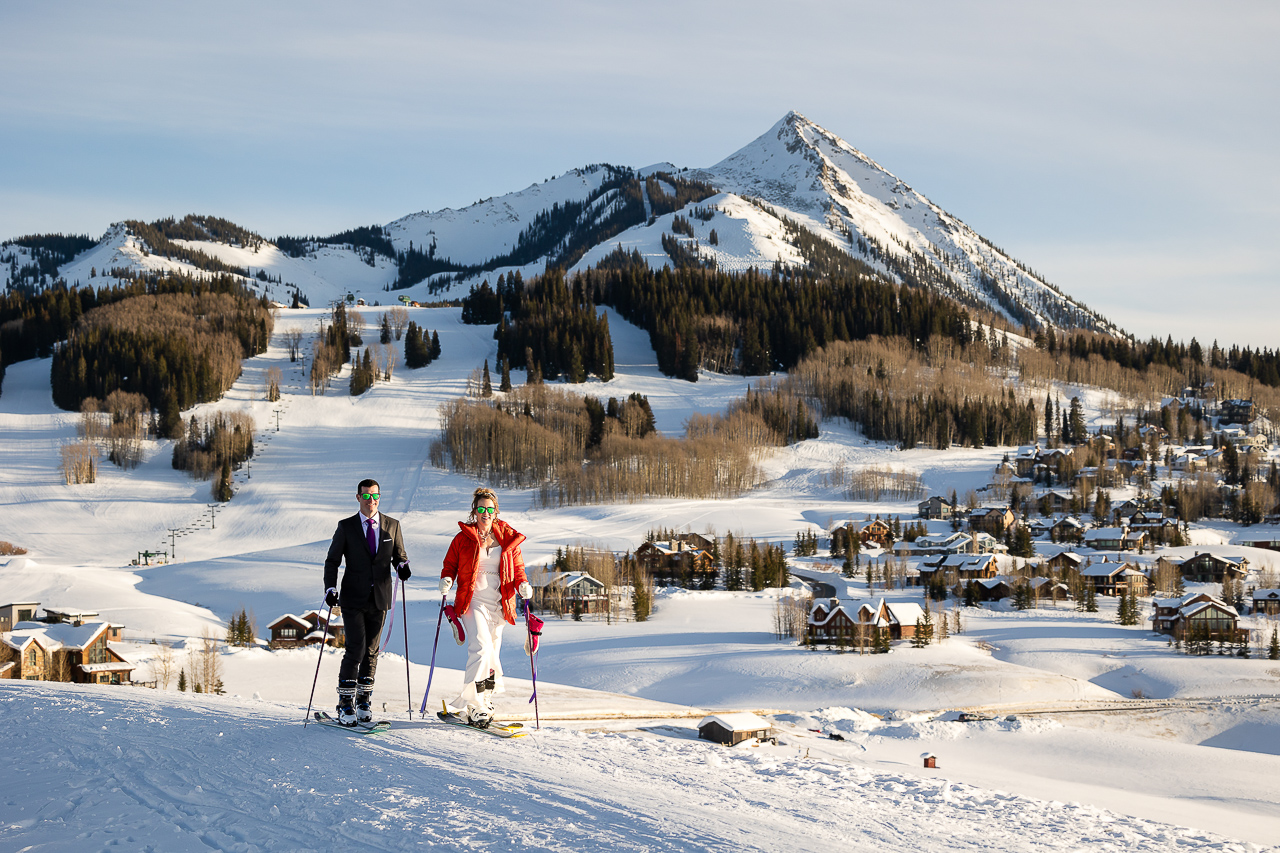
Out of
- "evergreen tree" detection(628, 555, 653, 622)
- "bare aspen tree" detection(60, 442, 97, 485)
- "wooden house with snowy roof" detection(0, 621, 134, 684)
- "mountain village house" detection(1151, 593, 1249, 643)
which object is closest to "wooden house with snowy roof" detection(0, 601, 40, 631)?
"wooden house with snowy roof" detection(0, 621, 134, 684)

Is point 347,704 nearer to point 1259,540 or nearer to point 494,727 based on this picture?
point 494,727

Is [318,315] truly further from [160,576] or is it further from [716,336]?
[160,576]

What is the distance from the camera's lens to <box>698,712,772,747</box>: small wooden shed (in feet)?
59.3

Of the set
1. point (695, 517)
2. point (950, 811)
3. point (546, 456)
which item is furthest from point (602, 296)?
point (950, 811)

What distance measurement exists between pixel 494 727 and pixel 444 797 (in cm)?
274

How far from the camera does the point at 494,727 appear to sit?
925cm

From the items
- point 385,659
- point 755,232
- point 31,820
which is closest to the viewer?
point 31,820

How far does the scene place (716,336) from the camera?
393ft

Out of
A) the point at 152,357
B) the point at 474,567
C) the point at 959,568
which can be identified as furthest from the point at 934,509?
the point at 152,357

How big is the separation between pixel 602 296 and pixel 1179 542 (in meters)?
84.0

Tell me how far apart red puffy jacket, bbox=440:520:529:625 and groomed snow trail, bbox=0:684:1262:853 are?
122cm

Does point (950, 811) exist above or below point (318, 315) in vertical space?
below

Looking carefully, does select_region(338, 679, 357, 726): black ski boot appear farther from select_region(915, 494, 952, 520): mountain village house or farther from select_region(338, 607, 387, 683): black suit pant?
select_region(915, 494, 952, 520): mountain village house

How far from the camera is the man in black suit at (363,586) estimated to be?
846cm
